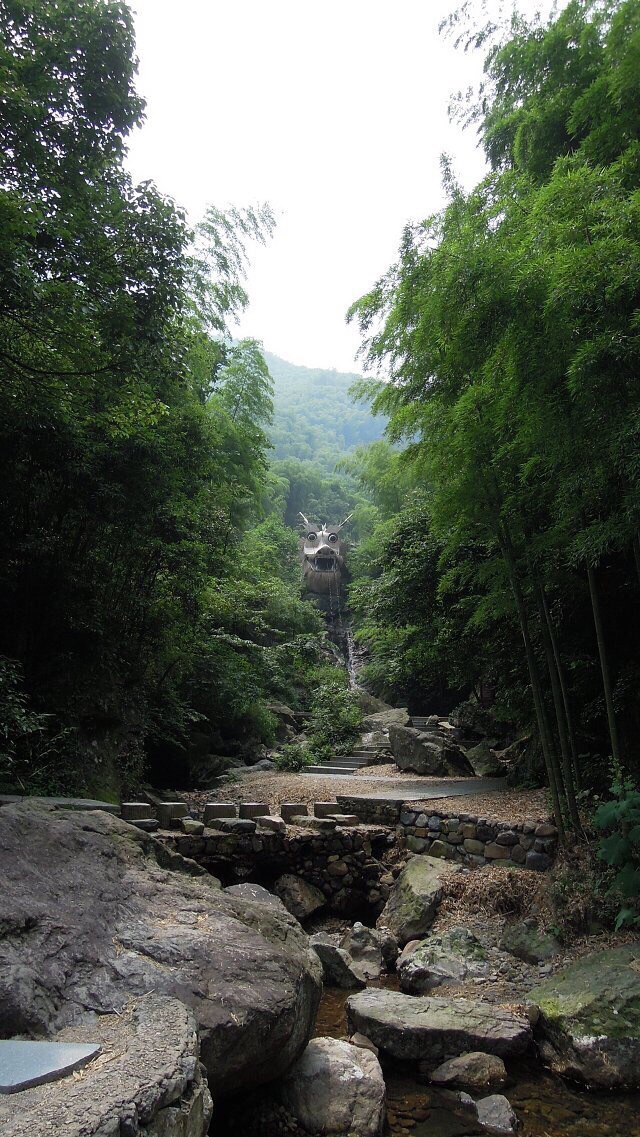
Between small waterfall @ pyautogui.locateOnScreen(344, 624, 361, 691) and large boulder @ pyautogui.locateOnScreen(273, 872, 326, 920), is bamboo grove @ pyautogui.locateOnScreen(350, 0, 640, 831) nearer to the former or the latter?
large boulder @ pyautogui.locateOnScreen(273, 872, 326, 920)

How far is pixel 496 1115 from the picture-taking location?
9.53 ft

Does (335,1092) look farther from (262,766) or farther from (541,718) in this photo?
(262,766)

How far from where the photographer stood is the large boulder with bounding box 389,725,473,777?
941 centimetres

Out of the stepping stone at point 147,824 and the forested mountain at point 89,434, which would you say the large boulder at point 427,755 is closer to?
the forested mountain at point 89,434

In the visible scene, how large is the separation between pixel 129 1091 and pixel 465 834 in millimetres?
4747

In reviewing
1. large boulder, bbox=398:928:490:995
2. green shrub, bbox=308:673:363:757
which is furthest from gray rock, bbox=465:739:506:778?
large boulder, bbox=398:928:490:995

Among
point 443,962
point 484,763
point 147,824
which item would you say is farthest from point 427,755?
point 147,824

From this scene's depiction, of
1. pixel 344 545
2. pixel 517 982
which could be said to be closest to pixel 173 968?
pixel 517 982

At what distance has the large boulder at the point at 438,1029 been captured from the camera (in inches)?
132

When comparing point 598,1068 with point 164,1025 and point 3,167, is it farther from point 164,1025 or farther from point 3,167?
point 3,167

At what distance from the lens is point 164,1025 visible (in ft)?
6.41

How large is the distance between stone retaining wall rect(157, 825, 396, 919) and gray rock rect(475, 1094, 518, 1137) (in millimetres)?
2844

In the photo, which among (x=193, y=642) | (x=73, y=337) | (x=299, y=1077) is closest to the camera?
(x=299, y=1077)

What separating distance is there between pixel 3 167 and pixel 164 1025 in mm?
5991
